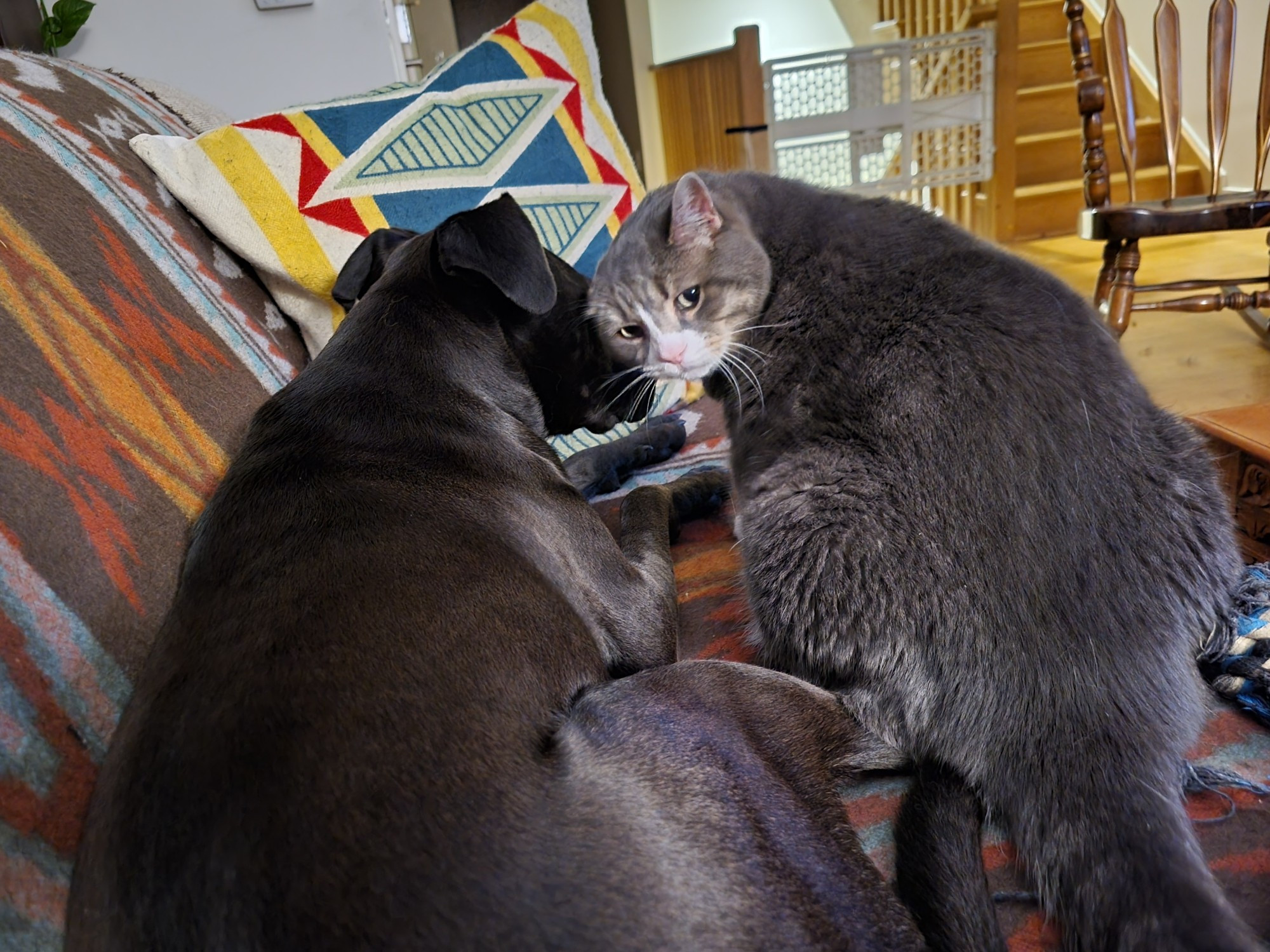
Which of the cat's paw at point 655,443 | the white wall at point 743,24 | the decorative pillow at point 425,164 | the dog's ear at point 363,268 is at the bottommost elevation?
the cat's paw at point 655,443

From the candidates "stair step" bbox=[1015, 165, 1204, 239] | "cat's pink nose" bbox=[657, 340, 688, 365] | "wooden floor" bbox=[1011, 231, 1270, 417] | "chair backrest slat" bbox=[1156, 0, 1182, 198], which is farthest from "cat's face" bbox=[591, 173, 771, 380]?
"stair step" bbox=[1015, 165, 1204, 239]

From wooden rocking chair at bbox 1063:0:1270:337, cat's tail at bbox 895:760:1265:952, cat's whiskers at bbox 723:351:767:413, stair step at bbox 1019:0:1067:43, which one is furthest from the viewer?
stair step at bbox 1019:0:1067:43

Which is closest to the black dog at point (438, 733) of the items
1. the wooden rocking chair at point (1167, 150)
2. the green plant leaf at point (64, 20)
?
the green plant leaf at point (64, 20)

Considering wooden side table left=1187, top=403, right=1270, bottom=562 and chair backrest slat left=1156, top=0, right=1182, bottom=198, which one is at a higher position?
chair backrest slat left=1156, top=0, right=1182, bottom=198

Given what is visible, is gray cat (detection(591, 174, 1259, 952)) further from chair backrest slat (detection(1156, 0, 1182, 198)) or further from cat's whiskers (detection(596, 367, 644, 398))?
chair backrest slat (detection(1156, 0, 1182, 198))

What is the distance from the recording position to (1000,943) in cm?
66

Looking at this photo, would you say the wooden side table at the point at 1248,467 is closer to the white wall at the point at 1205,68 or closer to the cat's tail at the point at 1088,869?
the cat's tail at the point at 1088,869

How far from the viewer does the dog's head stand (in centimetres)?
105

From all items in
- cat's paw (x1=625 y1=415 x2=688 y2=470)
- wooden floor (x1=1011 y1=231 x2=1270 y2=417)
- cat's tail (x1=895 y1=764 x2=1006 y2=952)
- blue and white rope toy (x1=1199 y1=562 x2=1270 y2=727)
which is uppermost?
cat's paw (x1=625 y1=415 x2=688 y2=470)

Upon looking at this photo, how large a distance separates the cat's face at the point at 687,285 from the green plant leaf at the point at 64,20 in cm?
168

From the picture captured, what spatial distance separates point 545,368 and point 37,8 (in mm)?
1898

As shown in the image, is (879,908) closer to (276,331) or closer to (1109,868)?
(1109,868)

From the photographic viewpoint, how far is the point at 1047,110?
17.5ft

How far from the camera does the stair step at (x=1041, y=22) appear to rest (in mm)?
5520
